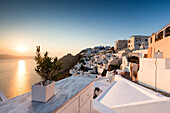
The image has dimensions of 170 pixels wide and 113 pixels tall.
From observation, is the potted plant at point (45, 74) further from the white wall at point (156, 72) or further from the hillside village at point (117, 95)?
the white wall at point (156, 72)

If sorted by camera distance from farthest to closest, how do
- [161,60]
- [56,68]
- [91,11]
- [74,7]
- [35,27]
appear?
[91,11] < [161,60] < [74,7] < [35,27] < [56,68]

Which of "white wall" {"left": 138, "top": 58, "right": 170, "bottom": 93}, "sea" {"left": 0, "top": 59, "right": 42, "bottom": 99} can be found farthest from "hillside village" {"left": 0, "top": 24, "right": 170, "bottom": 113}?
"sea" {"left": 0, "top": 59, "right": 42, "bottom": 99}

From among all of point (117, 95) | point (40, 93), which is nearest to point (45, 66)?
point (40, 93)

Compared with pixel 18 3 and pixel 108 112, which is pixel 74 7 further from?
pixel 108 112

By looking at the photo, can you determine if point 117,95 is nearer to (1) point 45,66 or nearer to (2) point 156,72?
(2) point 156,72

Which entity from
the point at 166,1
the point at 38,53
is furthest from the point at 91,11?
the point at 38,53

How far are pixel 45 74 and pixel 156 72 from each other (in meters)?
8.50

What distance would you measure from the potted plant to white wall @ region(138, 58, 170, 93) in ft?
26.0

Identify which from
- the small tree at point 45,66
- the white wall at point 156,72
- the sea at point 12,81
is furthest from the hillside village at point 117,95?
the sea at point 12,81

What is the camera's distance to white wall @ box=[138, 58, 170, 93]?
609 cm

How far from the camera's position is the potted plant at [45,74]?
1.17 m

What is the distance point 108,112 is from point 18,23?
5.24 meters

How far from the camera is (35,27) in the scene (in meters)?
4.10

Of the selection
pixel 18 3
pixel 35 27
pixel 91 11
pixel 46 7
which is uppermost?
pixel 91 11
